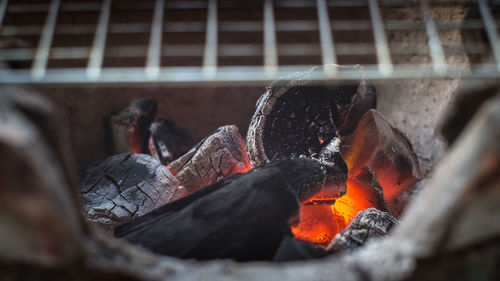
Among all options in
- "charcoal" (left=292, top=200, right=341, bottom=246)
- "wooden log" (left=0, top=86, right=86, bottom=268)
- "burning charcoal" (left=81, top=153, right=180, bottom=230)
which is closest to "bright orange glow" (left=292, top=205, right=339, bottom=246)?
"charcoal" (left=292, top=200, right=341, bottom=246)

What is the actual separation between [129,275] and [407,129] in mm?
2130

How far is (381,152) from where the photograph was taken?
5.54 feet

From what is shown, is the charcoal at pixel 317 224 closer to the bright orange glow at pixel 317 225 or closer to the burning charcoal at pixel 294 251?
the bright orange glow at pixel 317 225

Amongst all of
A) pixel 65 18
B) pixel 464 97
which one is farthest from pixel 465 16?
pixel 65 18

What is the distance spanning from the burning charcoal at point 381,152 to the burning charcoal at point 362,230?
52 cm

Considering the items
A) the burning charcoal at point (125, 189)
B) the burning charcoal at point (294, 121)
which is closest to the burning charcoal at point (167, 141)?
the burning charcoal at point (125, 189)

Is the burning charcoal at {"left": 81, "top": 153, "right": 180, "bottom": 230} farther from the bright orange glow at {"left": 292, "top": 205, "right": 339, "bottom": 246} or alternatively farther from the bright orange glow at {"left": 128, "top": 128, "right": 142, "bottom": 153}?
Answer: the bright orange glow at {"left": 292, "top": 205, "right": 339, "bottom": 246}

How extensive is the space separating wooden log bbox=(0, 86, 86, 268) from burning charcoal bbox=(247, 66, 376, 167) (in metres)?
0.94

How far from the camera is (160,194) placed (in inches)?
58.2

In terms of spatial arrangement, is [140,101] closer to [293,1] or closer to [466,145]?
[293,1]

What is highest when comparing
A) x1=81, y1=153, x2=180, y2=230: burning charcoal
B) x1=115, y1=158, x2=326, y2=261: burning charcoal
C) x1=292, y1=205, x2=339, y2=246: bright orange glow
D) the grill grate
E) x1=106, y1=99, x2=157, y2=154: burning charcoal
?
the grill grate

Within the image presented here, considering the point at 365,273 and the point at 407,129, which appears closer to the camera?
the point at 365,273

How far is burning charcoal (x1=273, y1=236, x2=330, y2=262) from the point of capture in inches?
34.8

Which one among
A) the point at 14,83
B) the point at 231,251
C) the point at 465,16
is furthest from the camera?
the point at 465,16
